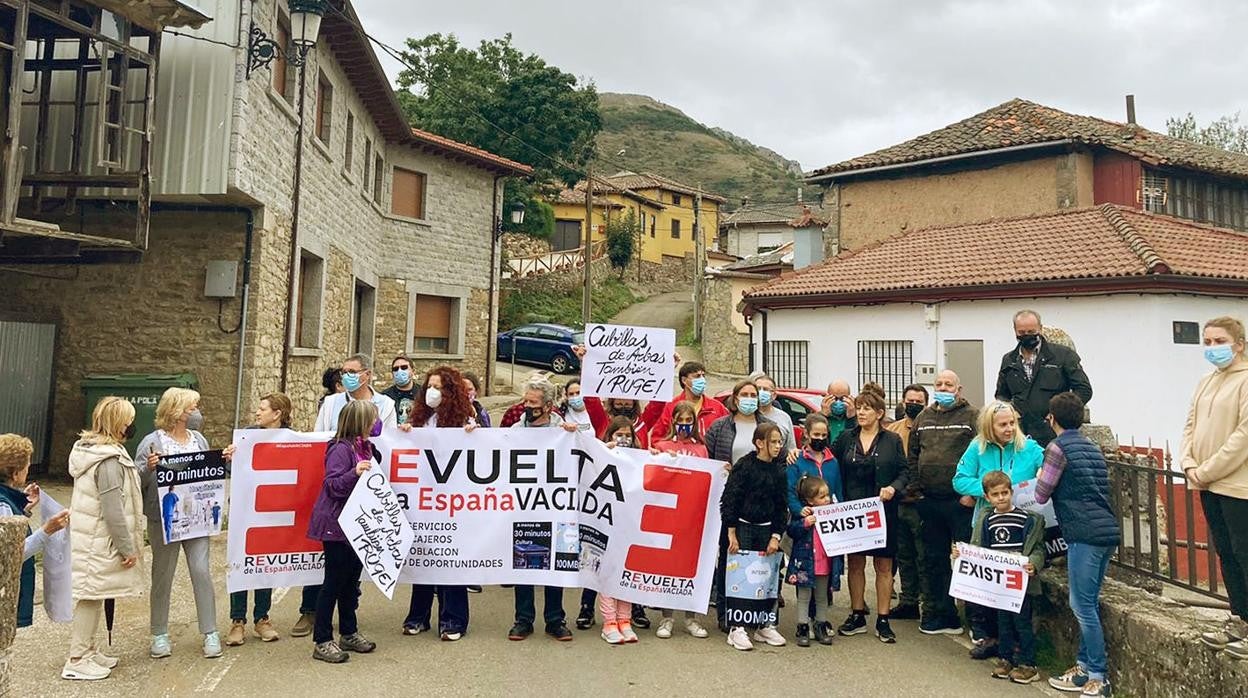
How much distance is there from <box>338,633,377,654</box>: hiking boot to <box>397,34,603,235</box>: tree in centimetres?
2614

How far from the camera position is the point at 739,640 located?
5645 mm

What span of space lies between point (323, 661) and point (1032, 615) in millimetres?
4730

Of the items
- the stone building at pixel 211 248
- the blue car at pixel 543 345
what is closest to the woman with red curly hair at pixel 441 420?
the stone building at pixel 211 248

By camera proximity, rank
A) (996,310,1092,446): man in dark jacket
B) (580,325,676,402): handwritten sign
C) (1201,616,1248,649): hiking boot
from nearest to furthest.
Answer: (1201,616,1248,649): hiking boot
(996,310,1092,446): man in dark jacket
(580,325,676,402): handwritten sign

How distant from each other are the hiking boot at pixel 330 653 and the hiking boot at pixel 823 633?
3.23 meters

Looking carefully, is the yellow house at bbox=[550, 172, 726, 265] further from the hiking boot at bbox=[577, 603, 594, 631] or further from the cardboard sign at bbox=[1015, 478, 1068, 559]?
the cardboard sign at bbox=[1015, 478, 1068, 559]

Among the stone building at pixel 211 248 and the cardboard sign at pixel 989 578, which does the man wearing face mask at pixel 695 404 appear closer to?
the cardboard sign at pixel 989 578

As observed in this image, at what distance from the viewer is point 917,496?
6.11 meters

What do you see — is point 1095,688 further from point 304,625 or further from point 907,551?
point 304,625

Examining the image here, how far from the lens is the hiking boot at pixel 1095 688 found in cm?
482

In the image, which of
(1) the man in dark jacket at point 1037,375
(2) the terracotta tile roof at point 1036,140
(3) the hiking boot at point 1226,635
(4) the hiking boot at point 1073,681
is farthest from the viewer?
(2) the terracotta tile roof at point 1036,140

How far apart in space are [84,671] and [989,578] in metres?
5.61

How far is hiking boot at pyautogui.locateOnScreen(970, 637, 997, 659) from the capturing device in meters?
5.50

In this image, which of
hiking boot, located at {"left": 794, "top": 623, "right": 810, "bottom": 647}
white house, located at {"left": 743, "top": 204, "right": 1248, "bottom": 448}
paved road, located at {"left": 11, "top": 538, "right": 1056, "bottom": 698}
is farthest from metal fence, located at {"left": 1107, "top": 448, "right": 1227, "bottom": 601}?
white house, located at {"left": 743, "top": 204, "right": 1248, "bottom": 448}
